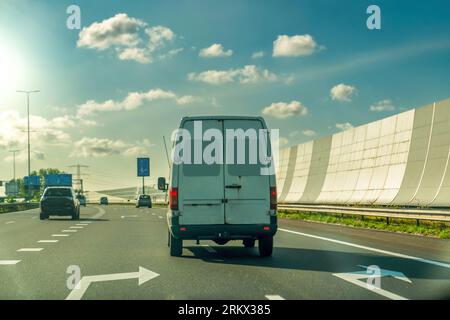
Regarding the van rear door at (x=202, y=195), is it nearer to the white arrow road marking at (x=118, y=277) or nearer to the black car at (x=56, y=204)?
the white arrow road marking at (x=118, y=277)

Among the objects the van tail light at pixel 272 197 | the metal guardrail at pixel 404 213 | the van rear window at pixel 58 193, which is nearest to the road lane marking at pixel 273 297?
the van tail light at pixel 272 197

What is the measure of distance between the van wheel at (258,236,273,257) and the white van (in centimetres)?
61

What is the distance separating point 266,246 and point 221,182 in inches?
65.8

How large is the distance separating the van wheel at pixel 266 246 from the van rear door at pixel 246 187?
725 millimetres

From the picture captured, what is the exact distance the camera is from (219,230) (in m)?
12.2

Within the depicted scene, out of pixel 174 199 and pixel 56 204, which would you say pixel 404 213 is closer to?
pixel 174 199

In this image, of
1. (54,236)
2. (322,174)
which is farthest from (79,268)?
(322,174)

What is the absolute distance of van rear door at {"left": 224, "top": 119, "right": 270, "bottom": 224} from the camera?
12234 mm

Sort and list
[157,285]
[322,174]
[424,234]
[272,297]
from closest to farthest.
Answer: [272,297], [157,285], [424,234], [322,174]

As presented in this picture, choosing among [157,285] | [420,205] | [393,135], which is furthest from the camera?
[393,135]

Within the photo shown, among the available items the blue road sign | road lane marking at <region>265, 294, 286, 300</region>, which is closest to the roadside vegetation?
road lane marking at <region>265, 294, 286, 300</region>

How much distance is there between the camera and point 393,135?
1444 inches
